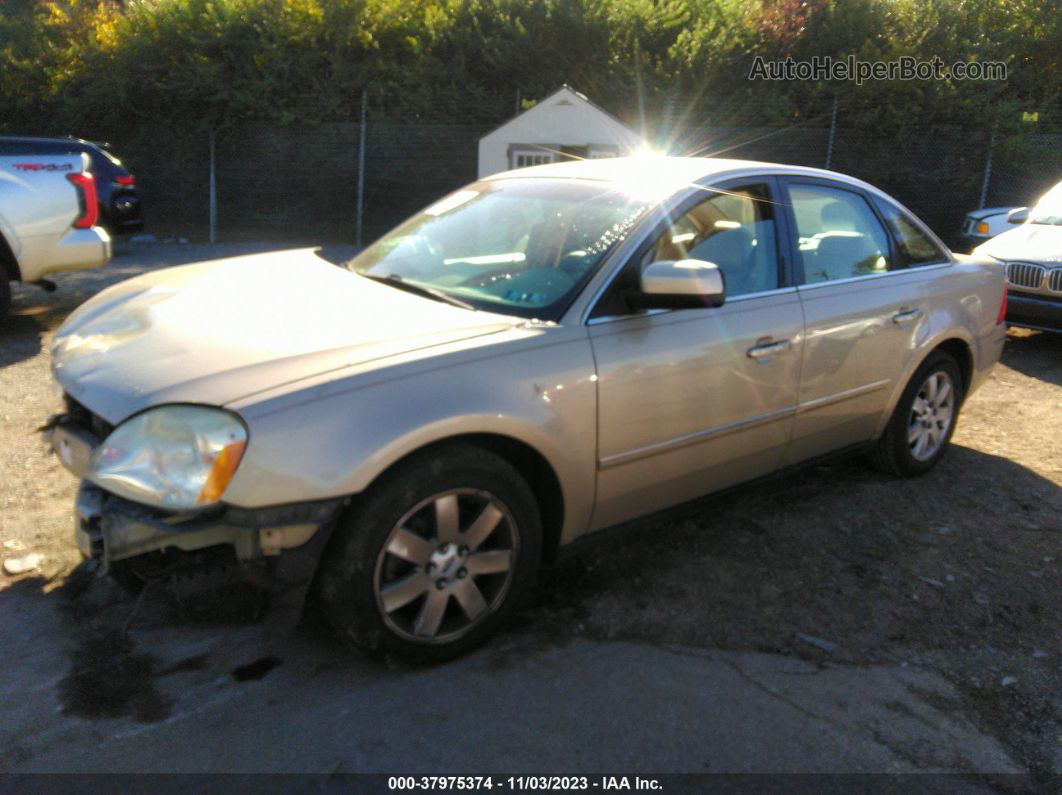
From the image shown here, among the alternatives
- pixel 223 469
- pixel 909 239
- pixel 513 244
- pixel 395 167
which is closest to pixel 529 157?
pixel 395 167

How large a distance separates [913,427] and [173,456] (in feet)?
12.1

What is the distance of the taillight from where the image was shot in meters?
7.45

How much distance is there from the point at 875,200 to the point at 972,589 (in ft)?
6.61

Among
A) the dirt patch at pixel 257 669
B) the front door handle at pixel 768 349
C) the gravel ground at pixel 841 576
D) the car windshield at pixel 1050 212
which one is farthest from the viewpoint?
the car windshield at pixel 1050 212

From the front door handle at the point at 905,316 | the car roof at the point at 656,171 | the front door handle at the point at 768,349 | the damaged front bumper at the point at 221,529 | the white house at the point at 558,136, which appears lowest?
the damaged front bumper at the point at 221,529

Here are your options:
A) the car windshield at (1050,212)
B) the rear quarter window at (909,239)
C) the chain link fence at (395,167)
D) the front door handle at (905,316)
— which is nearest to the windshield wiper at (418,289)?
the front door handle at (905,316)

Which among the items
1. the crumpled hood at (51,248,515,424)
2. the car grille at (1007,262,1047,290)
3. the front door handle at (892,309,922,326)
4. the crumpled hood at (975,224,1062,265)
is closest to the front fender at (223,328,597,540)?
the crumpled hood at (51,248,515,424)

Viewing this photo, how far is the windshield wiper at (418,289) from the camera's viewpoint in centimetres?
347

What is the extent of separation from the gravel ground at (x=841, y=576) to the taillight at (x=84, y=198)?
104 inches

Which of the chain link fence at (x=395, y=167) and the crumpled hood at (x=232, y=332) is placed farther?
the chain link fence at (x=395, y=167)

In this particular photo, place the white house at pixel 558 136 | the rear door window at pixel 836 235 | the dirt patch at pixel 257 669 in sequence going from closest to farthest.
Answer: the dirt patch at pixel 257 669, the rear door window at pixel 836 235, the white house at pixel 558 136

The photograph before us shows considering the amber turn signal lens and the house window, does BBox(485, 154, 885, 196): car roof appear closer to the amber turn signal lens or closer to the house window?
the amber turn signal lens

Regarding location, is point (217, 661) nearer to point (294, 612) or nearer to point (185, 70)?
point (294, 612)

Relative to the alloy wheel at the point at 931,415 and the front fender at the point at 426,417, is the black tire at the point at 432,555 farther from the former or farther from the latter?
the alloy wheel at the point at 931,415
